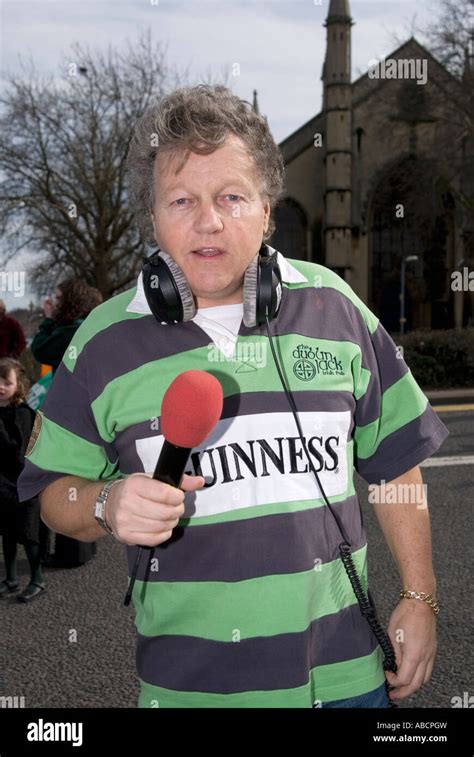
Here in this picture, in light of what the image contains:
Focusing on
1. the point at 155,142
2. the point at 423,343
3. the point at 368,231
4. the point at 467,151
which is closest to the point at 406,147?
the point at 368,231

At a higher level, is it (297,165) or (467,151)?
(297,165)

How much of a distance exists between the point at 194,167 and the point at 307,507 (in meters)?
0.73

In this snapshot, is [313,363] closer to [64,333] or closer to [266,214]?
[266,214]

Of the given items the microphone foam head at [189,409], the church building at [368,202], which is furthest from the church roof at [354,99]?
the microphone foam head at [189,409]

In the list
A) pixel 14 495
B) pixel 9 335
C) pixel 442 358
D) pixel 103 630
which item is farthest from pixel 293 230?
pixel 103 630

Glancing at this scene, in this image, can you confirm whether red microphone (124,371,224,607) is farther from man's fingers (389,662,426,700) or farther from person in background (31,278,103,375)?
person in background (31,278,103,375)

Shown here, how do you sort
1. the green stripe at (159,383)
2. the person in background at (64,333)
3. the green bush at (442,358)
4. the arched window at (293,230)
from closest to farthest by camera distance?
1. the green stripe at (159,383)
2. the person in background at (64,333)
3. the green bush at (442,358)
4. the arched window at (293,230)

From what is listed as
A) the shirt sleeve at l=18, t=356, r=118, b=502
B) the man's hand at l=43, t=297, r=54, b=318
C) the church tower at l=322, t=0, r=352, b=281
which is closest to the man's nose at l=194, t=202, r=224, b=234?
the shirt sleeve at l=18, t=356, r=118, b=502

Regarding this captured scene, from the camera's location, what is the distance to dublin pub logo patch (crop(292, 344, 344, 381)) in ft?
5.37

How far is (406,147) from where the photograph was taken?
1517 inches

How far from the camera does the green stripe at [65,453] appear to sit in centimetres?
164

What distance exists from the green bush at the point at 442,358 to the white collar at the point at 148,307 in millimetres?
14646

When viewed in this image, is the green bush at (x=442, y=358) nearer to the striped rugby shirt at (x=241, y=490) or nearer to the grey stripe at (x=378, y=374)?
the grey stripe at (x=378, y=374)

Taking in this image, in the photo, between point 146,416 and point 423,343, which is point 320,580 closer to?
point 146,416
